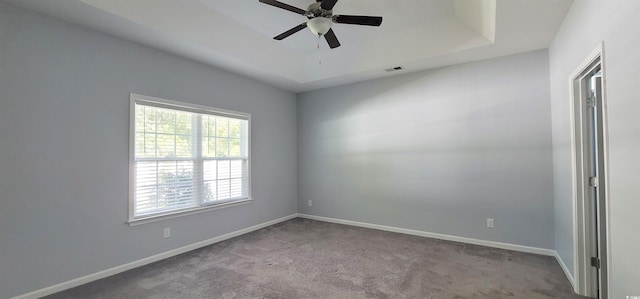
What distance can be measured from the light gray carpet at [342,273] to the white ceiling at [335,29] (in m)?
2.61

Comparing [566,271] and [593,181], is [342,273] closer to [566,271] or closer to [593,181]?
[566,271]

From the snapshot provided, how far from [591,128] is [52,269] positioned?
16.7 feet

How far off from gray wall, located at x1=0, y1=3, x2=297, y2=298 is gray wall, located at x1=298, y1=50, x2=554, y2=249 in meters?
2.72

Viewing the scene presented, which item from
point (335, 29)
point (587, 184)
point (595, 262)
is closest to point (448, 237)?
point (595, 262)

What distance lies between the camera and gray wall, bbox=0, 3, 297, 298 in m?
2.29

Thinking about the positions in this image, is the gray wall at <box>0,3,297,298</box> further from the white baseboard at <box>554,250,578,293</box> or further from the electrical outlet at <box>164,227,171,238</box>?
the white baseboard at <box>554,250,578,293</box>

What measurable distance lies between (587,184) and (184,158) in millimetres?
4423

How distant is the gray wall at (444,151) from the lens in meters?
3.36

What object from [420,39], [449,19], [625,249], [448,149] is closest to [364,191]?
[448,149]

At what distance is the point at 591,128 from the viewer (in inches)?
90.4

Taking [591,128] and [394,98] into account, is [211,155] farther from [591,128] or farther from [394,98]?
[591,128]

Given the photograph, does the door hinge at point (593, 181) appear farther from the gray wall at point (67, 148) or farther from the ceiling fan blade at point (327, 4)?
the gray wall at point (67, 148)

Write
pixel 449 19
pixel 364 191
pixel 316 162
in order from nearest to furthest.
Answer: pixel 449 19
pixel 364 191
pixel 316 162

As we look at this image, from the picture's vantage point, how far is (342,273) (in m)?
2.87
